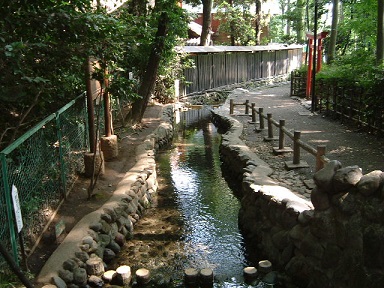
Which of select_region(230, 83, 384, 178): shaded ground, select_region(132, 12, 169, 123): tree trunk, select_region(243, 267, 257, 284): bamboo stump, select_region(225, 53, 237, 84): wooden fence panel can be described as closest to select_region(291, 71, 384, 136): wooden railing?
select_region(230, 83, 384, 178): shaded ground

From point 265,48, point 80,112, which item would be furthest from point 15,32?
point 265,48

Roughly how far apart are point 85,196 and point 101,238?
1.40 m

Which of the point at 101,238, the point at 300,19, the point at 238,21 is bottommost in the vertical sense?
the point at 101,238

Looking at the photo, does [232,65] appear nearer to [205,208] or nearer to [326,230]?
[205,208]

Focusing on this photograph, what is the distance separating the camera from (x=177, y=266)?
676cm

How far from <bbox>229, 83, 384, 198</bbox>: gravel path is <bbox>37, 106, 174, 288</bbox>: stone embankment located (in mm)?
3026

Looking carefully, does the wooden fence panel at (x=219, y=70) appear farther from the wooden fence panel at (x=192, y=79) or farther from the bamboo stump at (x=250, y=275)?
the bamboo stump at (x=250, y=275)

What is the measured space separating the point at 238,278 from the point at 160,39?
935 centimetres

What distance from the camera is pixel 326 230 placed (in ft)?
18.4

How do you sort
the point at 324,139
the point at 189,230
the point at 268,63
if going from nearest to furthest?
1. the point at 189,230
2. the point at 324,139
3. the point at 268,63

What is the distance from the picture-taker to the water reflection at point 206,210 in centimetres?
695

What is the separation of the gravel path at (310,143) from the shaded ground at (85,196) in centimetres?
351

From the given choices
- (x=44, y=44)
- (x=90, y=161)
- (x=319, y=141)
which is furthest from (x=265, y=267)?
(x=319, y=141)

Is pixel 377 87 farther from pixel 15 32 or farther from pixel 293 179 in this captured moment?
pixel 15 32
